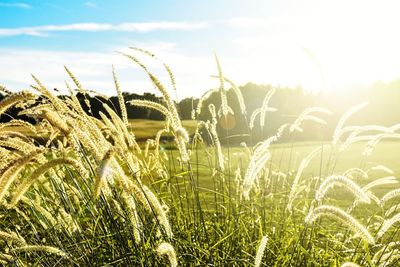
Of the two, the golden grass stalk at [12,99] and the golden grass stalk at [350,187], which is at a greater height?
the golden grass stalk at [12,99]

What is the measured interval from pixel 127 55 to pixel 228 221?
1.72m

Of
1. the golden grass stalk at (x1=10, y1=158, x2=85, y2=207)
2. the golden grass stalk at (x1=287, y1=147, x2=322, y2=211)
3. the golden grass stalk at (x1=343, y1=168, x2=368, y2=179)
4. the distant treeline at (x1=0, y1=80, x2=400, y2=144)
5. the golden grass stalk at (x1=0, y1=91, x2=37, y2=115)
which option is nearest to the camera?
the golden grass stalk at (x1=10, y1=158, x2=85, y2=207)

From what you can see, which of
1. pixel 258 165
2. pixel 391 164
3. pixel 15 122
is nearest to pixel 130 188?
pixel 258 165

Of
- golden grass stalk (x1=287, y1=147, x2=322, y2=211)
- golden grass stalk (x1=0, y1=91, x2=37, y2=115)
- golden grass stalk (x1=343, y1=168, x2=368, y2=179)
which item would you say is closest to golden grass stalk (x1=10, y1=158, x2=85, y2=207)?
golden grass stalk (x1=0, y1=91, x2=37, y2=115)

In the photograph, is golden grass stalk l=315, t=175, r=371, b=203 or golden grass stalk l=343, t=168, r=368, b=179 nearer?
golden grass stalk l=315, t=175, r=371, b=203

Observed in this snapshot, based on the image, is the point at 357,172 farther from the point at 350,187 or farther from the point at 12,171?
the point at 12,171

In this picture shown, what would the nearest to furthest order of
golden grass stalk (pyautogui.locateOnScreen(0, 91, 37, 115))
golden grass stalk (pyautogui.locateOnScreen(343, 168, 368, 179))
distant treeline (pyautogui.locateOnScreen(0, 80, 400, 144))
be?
golden grass stalk (pyautogui.locateOnScreen(0, 91, 37, 115)), golden grass stalk (pyautogui.locateOnScreen(343, 168, 368, 179)), distant treeline (pyautogui.locateOnScreen(0, 80, 400, 144))

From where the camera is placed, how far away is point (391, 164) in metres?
17.1

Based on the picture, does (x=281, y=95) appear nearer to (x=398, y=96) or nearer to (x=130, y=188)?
(x=398, y=96)

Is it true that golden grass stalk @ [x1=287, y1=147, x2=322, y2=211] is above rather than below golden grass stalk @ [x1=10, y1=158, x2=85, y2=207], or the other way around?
below

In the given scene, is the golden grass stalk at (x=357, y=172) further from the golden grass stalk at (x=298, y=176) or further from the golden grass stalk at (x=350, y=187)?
the golden grass stalk at (x=350, y=187)

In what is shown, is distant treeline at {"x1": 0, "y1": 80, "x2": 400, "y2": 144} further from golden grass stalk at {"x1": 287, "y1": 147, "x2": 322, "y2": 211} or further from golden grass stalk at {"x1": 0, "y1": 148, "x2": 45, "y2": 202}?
golden grass stalk at {"x1": 0, "y1": 148, "x2": 45, "y2": 202}

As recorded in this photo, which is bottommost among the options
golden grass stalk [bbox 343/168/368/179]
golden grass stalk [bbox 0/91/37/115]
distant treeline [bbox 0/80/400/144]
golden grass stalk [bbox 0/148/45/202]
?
distant treeline [bbox 0/80/400/144]

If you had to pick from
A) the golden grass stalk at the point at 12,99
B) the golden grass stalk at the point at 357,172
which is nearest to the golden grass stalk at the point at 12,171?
the golden grass stalk at the point at 12,99
